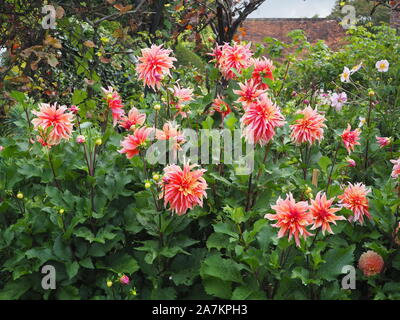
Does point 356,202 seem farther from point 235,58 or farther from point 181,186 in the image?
point 235,58

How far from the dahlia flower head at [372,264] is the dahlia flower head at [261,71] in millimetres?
729

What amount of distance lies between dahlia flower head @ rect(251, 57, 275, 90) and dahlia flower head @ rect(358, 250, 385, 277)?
73cm

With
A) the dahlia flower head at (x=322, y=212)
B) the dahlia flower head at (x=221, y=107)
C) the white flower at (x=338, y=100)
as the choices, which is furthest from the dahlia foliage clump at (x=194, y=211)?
the white flower at (x=338, y=100)

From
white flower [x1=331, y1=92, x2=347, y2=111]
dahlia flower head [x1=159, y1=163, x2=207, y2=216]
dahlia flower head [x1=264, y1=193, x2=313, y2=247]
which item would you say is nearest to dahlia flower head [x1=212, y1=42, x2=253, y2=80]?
dahlia flower head [x1=159, y1=163, x2=207, y2=216]

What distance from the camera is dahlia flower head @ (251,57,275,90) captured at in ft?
5.84

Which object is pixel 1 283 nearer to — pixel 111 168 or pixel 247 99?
pixel 111 168

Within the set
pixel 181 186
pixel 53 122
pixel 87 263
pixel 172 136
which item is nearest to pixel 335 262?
pixel 181 186

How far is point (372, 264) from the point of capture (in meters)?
1.42

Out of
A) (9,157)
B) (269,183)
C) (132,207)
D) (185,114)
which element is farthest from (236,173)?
(9,157)

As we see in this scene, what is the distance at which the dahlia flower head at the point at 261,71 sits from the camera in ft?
5.84

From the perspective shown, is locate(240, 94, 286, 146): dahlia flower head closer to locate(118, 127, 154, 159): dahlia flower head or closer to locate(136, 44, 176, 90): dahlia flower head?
locate(118, 127, 154, 159): dahlia flower head

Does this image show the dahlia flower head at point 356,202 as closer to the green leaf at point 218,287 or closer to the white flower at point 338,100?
the green leaf at point 218,287

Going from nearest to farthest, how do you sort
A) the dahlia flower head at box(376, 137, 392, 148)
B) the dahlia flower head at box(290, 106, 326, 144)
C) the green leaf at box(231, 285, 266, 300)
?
1. the green leaf at box(231, 285, 266, 300)
2. the dahlia flower head at box(290, 106, 326, 144)
3. the dahlia flower head at box(376, 137, 392, 148)

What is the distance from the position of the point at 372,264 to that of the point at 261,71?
2.67 ft
